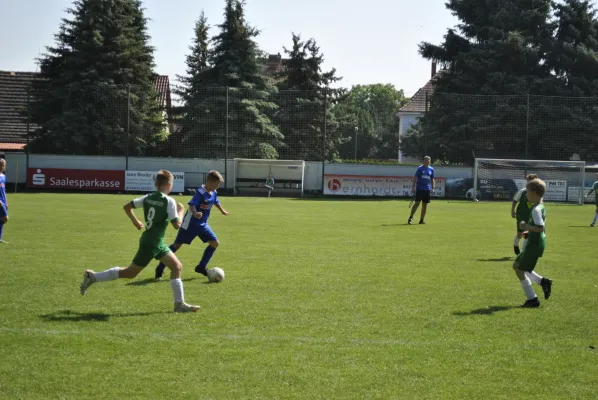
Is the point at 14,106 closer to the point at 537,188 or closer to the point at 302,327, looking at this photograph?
the point at 537,188

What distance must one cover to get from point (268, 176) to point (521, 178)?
44.5 ft

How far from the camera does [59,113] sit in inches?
1790

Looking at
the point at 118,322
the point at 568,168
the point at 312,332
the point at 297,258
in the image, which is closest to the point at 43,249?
the point at 297,258

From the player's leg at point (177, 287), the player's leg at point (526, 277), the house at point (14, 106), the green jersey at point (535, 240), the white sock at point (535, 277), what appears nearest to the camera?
the player's leg at point (177, 287)

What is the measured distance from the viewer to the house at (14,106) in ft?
166

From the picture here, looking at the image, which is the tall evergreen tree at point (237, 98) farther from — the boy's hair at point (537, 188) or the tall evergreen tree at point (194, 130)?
the boy's hair at point (537, 188)

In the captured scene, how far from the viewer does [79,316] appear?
314 inches

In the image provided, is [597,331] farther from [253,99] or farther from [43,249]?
[253,99]

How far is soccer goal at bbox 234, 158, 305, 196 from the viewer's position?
40688 mm

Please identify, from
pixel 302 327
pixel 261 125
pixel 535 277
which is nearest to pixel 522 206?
pixel 535 277

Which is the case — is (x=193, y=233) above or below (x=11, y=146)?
below

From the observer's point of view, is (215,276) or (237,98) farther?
(237,98)

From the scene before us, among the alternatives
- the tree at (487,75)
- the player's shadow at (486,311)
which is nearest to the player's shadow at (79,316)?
the player's shadow at (486,311)

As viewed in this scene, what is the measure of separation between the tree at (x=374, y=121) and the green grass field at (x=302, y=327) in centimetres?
A: 4707
